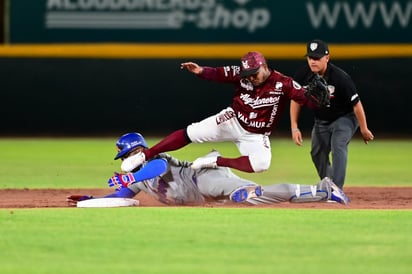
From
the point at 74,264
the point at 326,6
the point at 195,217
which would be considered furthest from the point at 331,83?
the point at 326,6

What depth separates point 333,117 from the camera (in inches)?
420

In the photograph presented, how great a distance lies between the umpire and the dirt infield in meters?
0.42

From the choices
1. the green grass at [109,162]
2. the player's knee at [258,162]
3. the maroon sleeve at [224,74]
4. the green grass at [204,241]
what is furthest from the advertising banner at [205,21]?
the green grass at [204,241]

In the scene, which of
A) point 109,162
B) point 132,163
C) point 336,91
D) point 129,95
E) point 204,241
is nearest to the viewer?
point 204,241

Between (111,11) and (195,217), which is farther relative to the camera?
(111,11)

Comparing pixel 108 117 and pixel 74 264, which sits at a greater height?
pixel 74 264

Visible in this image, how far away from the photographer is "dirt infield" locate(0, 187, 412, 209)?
9.57m

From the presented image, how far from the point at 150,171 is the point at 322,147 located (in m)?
2.18

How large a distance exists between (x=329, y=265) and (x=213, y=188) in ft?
10.0

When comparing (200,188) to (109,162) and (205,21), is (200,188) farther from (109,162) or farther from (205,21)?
(205,21)

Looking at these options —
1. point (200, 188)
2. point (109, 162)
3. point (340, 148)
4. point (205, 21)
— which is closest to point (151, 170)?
point (200, 188)

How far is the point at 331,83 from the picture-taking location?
10.4m

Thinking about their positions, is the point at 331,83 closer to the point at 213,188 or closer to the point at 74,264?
the point at 213,188

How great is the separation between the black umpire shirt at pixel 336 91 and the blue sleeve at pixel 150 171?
1894mm
